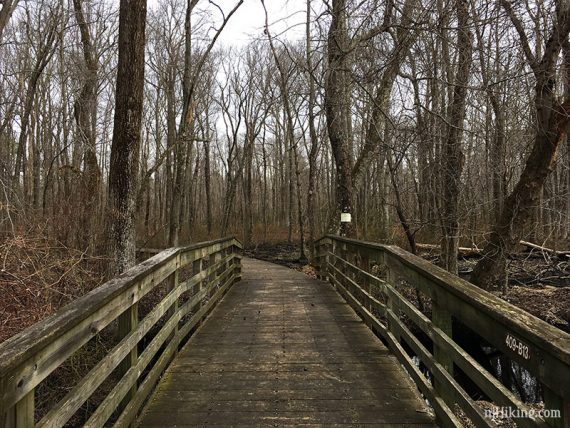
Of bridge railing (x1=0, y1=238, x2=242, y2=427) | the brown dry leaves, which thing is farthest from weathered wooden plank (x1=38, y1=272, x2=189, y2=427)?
the brown dry leaves

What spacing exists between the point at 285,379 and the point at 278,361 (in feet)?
1.48

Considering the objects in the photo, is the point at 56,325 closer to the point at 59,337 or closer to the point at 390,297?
the point at 59,337

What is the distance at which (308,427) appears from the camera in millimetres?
2803

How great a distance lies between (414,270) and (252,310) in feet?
11.5

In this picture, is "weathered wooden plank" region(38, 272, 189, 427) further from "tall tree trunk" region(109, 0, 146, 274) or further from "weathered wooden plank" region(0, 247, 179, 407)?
"tall tree trunk" region(109, 0, 146, 274)

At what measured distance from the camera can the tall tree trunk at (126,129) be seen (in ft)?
20.9

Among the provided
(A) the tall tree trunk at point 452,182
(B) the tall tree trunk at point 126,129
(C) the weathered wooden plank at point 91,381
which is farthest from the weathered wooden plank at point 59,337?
(A) the tall tree trunk at point 452,182

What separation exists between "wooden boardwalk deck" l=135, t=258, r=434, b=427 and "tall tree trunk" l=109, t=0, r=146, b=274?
201 centimetres

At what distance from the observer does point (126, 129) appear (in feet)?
20.9

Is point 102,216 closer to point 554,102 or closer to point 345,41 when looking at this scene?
point 345,41

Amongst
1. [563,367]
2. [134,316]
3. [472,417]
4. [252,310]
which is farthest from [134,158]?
[563,367]

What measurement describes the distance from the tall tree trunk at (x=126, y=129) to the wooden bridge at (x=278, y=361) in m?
1.48

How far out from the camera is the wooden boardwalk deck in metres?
2.96

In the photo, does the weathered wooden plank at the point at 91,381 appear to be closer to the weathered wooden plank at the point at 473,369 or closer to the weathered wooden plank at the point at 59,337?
the weathered wooden plank at the point at 59,337
